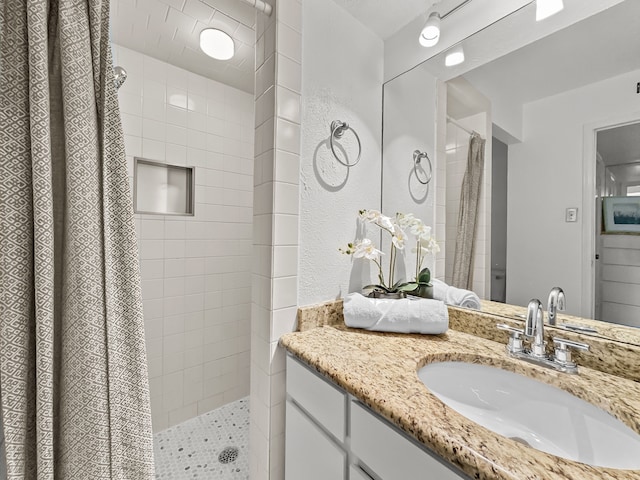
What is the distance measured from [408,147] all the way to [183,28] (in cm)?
138

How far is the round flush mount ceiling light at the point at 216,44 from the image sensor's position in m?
1.56

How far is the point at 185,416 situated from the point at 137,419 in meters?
1.43

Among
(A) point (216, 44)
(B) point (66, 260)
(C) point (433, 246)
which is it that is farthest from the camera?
(A) point (216, 44)

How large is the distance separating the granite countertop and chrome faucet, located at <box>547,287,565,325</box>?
148mm

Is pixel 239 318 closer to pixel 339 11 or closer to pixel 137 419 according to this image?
pixel 137 419

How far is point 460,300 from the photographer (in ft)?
3.59

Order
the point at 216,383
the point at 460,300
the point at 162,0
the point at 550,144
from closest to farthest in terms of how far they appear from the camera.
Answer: the point at 550,144, the point at 460,300, the point at 162,0, the point at 216,383

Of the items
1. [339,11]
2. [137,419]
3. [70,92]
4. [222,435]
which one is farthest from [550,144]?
[222,435]

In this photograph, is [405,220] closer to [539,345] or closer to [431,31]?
[539,345]

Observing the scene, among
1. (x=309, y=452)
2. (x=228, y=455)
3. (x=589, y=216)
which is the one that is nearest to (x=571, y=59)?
(x=589, y=216)

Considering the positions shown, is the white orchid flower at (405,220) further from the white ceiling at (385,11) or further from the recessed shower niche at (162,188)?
the recessed shower niche at (162,188)

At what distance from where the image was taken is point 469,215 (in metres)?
1.09

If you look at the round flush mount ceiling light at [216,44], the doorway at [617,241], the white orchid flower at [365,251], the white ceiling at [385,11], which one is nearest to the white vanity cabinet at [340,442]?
the white orchid flower at [365,251]

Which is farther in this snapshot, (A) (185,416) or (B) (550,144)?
(A) (185,416)
